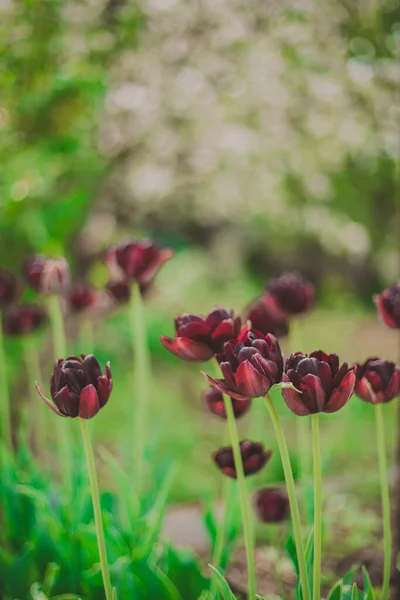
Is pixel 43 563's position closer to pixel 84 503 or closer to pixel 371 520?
pixel 84 503

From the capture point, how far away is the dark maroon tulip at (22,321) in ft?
6.33

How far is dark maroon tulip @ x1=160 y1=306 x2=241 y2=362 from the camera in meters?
1.10

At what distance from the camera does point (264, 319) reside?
155cm

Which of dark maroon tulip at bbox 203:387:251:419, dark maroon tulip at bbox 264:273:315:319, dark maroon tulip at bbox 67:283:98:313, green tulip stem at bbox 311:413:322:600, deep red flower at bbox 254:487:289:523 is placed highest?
dark maroon tulip at bbox 67:283:98:313

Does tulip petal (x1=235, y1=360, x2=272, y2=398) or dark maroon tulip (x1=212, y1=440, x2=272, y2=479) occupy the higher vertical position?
tulip petal (x1=235, y1=360, x2=272, y2=398)

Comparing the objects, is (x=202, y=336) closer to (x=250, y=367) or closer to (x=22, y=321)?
(x=250, y=367)

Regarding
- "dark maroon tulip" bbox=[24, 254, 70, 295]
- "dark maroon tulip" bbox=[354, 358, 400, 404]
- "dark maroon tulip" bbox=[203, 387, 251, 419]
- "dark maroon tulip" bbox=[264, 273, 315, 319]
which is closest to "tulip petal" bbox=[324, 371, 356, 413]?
"dark maroon tulip" bbox=[354, 358, 400, 404]

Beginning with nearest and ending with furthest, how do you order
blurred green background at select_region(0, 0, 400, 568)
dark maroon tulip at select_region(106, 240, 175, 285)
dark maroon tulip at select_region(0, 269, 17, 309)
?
dark maroon tulip at select_region(106, 240, 175, 285)
dark maroon tulip at select_region(0, 269, 17, 309)
blurred green background at select_region(0, 0, 400, 568)

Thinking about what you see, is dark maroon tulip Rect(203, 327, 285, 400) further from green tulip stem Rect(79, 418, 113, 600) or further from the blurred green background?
the blurred green background

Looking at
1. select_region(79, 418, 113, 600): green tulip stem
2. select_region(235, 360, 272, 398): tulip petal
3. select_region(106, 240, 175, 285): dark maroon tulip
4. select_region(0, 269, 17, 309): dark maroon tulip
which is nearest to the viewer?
select_region(235, 360, 272, 398): tulip petal

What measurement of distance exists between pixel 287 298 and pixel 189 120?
7.95ft

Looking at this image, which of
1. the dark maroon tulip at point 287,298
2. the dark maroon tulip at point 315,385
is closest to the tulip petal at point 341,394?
the dark maroon tulip at point 315,385

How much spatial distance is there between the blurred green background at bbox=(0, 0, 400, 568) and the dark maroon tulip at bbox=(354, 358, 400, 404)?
56cm

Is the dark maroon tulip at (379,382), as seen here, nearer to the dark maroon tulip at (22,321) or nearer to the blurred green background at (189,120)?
the blurred green background at (189,120)
